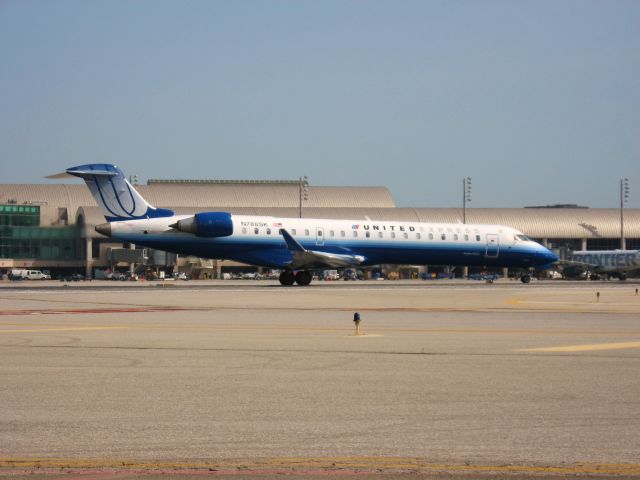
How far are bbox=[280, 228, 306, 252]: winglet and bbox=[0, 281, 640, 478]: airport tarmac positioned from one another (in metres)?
31.8

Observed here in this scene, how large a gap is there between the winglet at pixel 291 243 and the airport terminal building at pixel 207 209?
140 ft

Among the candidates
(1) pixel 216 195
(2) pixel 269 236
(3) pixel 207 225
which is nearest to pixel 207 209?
(1) pixel 216 195

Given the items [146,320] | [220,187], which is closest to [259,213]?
[220,187]

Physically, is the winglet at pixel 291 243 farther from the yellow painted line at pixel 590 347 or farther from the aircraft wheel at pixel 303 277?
the yellow painted line at pixel 590 347

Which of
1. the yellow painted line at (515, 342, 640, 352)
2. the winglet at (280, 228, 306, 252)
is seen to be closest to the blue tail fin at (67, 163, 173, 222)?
the winglet at (280, 228, 306, 252)

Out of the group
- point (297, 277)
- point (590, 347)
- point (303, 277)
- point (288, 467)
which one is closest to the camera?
point (288, 467)

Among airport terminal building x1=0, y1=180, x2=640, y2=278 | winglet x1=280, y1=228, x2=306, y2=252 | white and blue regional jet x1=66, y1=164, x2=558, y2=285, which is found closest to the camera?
winglet x1=280, y1=228, x2=306, y2=252

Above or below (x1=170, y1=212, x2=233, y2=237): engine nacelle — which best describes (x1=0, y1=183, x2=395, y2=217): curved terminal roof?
above

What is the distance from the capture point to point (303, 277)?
5912 centimetres

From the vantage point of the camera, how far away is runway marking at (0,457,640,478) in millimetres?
8391

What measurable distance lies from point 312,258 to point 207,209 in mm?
60943

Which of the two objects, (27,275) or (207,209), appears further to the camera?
(207,209)

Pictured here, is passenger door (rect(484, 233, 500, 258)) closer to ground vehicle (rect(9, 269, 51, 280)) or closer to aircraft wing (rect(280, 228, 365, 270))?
aircraft wing (rect(280, 228, 365, 270))

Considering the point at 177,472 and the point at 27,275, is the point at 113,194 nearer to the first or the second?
the point at 27,275
